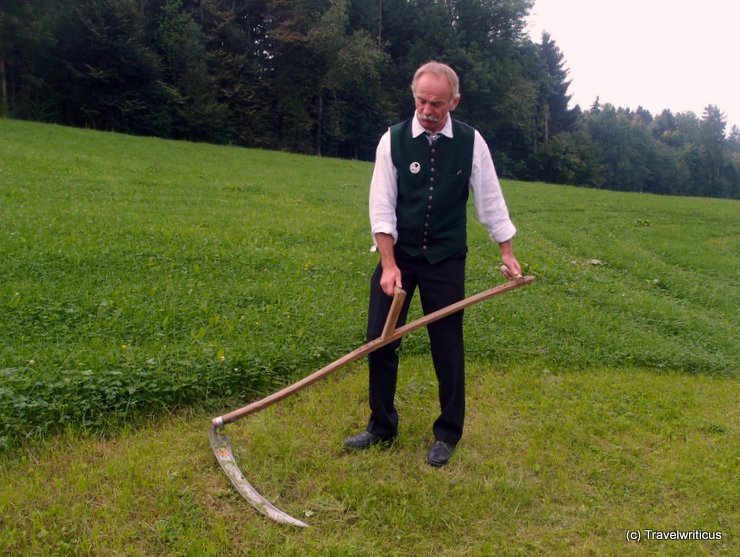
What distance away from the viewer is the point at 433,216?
340cm

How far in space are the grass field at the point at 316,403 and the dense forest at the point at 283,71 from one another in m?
24.1

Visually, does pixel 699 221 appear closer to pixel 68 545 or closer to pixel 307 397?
pixel 307 397

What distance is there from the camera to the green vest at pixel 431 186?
3365 millimetres

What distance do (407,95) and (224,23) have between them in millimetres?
13184

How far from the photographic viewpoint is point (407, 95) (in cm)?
4259

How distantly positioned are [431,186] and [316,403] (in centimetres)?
178

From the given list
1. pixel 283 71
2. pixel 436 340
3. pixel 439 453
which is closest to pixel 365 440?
pixel 439 453

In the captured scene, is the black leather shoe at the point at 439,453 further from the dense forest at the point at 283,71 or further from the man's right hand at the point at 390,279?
the dense forest at the point at 283,71

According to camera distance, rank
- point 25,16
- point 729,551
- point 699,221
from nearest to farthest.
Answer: point 729,551 < point 699,221 < point 25,16

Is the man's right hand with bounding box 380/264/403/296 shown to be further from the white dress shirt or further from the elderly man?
the white dress shirt

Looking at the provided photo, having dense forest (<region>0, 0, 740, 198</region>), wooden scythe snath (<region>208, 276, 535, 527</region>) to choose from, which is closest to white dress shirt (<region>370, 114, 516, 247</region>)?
wooden scythe snath (<region>208, 276, 535, 527</region>)

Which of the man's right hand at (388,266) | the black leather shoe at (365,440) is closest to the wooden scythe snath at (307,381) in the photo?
the man's right hand at (388,266)

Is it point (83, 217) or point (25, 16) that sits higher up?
point (25, 16)

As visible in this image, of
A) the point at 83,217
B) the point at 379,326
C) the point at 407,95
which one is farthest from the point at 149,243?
the point at 407,95
